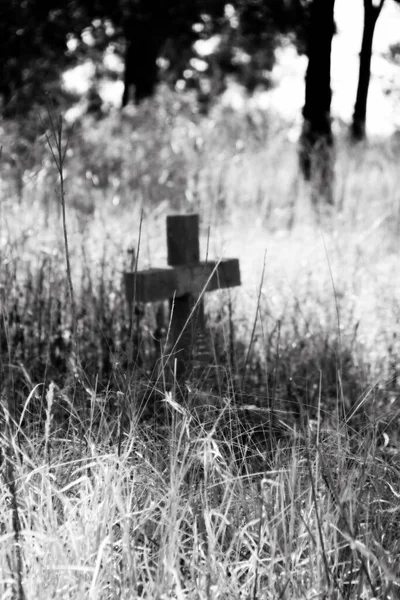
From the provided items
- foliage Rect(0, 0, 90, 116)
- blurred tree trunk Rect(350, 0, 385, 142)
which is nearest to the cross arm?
blurred tree trunk Rect(350, 0, 385, 142)

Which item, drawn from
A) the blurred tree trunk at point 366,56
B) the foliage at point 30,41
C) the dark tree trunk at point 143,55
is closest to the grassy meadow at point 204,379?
the blurred tree trunk at point 366,56

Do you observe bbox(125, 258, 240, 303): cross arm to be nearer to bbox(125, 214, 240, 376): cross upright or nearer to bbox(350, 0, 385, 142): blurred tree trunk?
bbox(125, 214, 240, 376): cross upright

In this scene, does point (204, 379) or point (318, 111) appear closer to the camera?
point (204, 379)

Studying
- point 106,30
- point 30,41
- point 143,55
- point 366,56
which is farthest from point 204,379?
point 106,30

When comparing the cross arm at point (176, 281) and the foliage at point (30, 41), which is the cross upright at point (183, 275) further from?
the foliage at point (30, 41)

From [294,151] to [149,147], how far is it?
1.80 metres

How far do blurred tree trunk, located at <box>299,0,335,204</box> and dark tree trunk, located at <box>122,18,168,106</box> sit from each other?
17.1 ft

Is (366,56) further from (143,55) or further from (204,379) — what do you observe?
(143,55)

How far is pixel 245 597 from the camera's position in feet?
5.32

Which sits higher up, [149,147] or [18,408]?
[149,147]

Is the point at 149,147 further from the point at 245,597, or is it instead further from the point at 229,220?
the point at 245,597

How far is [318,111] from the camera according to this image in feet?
28.2

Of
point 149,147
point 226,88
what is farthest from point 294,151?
point 226,88

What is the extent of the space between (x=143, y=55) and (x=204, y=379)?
1257 cm
